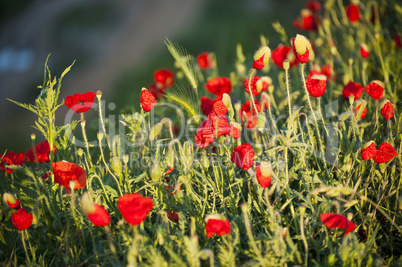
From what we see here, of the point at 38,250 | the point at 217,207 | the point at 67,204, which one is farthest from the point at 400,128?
the point at 38,250

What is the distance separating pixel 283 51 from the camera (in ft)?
7.42

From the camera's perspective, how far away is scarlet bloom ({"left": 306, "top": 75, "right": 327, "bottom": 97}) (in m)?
1.60

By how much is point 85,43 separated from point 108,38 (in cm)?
44

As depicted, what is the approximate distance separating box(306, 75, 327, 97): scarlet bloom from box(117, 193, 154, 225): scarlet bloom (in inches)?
31.2

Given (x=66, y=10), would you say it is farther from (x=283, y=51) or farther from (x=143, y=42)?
(x=283, y=51)

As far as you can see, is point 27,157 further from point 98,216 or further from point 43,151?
point 98,216

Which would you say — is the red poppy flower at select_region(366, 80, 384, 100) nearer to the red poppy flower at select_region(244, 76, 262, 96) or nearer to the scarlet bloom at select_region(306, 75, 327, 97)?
the scarlet bloom at select_region(306, 75, 327, 97)

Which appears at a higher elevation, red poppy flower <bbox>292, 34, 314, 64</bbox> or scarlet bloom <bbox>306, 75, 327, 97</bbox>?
red poppy flower <bbox>292, 34, 314, 64</bbox>

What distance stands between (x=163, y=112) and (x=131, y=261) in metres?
1.26

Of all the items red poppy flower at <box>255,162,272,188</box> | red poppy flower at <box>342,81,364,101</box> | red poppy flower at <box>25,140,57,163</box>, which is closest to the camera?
red poppy flower at <box>255,162,272,188</box>

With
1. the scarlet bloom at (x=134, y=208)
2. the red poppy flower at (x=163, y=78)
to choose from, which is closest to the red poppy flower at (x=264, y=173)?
the scarlet bloom at (x=134, y=208)

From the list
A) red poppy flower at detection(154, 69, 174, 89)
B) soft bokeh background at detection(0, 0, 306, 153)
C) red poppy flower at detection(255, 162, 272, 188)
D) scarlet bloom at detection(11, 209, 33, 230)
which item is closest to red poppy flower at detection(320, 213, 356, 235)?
red poppy flower at detection(255, 162, 272, 188)

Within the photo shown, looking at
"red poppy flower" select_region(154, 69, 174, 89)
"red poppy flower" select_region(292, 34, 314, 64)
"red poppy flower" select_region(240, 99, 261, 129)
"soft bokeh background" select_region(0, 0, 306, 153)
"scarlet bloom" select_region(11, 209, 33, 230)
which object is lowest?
"soft bokeh background" select_region(0, 0, 306, 153)

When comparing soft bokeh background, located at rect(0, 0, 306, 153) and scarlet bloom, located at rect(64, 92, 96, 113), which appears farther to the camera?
soft bokeh background, located at rect(0, 0, 306, 153)
